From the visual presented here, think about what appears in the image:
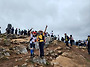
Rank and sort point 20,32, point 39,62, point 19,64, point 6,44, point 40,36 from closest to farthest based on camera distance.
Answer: point 19,64
point 39,62
point 40,36
point 6,44
point 20,32

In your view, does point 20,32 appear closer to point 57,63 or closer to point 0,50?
point 0,50

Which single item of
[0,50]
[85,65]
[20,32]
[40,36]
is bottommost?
[85,65]

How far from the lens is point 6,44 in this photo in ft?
53.0

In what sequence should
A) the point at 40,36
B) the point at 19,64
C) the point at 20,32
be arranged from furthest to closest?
the point at 20,32 → the point at 40,36 → the point at 19,64

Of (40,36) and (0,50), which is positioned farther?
(0,50)

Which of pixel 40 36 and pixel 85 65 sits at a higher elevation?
pixel 40 36

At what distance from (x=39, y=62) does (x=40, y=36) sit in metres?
2.95

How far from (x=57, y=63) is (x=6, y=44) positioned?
382 inches

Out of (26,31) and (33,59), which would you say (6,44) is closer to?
(33,59)

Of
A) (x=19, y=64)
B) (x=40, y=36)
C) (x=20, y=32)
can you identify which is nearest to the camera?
(x=19, y=64)

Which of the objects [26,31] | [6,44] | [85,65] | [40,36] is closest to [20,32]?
[26,31]

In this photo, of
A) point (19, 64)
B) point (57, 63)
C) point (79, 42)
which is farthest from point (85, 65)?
point (79, 42)

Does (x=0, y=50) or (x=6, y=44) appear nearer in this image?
(x=0, y=50)

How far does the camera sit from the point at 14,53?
Answer: 13812mm
